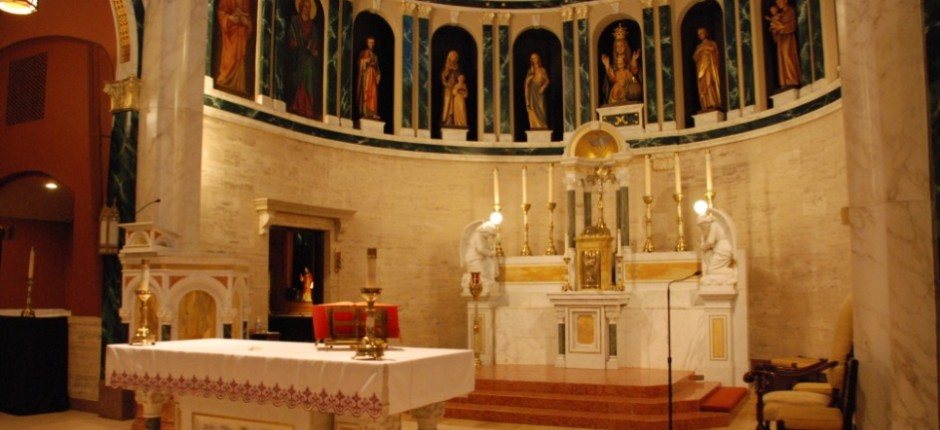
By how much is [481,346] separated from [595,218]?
298 cm

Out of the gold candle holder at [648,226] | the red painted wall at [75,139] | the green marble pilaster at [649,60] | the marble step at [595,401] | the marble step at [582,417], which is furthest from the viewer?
the green marble pilaster at [649,60]

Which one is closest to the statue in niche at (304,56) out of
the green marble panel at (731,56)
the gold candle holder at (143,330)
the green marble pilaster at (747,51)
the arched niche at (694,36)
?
the gold candle holder at (143,330)

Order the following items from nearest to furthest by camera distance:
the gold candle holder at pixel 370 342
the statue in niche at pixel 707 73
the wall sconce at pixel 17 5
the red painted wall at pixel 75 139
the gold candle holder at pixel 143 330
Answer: the gold candle holder at pixel 370 342 < the gold candle holder at pixel 143 330 < the wall sconce at pixel 17 5 < the red painted wall at pixel 75 139 < the statue in niche at pixel 707 73

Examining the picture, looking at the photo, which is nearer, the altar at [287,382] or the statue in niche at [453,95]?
the altar at [287,382]

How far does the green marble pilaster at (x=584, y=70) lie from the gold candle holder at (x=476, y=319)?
4.33m

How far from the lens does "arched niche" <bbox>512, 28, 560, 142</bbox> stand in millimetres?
14953

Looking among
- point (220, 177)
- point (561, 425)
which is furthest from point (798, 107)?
point (220, 177)

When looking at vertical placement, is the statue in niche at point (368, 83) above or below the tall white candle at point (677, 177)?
above

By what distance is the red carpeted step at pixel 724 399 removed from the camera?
8.81 m

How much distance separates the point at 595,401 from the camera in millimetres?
8875

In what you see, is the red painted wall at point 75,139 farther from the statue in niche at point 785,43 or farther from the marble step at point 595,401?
the statue in niche at point 785,43

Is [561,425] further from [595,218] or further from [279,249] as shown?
[279,249]

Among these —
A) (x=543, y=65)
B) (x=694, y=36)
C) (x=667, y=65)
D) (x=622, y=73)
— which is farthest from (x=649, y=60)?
(x=543, y=65)

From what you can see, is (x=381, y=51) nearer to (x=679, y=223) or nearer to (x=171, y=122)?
(x=171, y=122)
